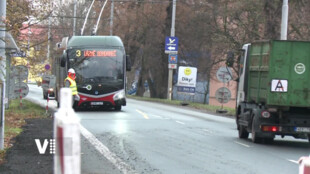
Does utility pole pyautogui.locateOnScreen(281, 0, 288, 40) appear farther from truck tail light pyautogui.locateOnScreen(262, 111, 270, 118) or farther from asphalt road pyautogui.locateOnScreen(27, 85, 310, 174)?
truck tail light pyautogui.locateOnScreen(262, 111, 270, 118)

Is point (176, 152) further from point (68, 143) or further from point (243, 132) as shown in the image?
point (68, 143)

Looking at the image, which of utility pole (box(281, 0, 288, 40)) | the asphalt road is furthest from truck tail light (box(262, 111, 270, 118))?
utility pole (box(281, 0, 288, 40))

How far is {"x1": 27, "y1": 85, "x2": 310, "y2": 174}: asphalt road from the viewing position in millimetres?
10328

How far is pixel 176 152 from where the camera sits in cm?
1259

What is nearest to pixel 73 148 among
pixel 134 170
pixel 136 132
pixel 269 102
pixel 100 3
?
pixel 134 170

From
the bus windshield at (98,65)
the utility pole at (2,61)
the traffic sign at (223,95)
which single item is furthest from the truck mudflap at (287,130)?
the traffic sign at (223,95)

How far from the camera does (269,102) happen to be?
47.8ft

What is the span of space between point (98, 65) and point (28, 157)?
15886 mm

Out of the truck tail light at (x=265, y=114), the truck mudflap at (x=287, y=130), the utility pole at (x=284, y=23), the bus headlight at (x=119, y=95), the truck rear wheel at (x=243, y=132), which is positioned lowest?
the truck rear wheel at (x=243, y=132)

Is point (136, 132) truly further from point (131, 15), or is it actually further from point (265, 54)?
point (131, 15)

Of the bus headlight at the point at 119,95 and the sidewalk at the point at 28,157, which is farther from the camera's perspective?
the bus headlight at the point at 119,95

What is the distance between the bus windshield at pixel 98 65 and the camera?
85.2 feet

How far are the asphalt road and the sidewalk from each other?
781 millimetres

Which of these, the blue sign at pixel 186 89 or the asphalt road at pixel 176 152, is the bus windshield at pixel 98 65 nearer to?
the asphalt road at pixel 176 152
